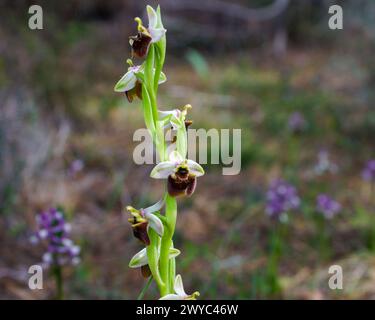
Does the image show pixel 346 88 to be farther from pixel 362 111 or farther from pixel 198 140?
pixel 198 140

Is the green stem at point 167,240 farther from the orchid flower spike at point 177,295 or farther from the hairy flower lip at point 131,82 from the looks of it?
the hairy flower lip at point 131,82

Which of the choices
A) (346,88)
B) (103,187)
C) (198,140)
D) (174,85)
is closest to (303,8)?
(346,88)

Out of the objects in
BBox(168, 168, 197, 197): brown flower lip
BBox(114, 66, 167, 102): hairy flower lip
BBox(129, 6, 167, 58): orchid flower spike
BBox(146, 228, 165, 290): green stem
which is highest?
BBox(129, 6, 167, 58): orchid flower spike

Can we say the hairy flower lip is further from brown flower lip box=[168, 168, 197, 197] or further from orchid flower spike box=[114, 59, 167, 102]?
brown flower lip box=[168, 168, 197, 197]

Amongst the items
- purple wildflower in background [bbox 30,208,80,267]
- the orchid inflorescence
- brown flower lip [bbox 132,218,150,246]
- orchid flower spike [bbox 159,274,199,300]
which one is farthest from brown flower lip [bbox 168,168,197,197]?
purple wildflower in background [bbox 30,208,80,267]

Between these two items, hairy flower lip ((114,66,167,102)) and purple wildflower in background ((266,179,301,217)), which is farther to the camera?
purple wildflower in background ((266,179,301,217))

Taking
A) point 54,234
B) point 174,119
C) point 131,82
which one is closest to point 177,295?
point 174,119
